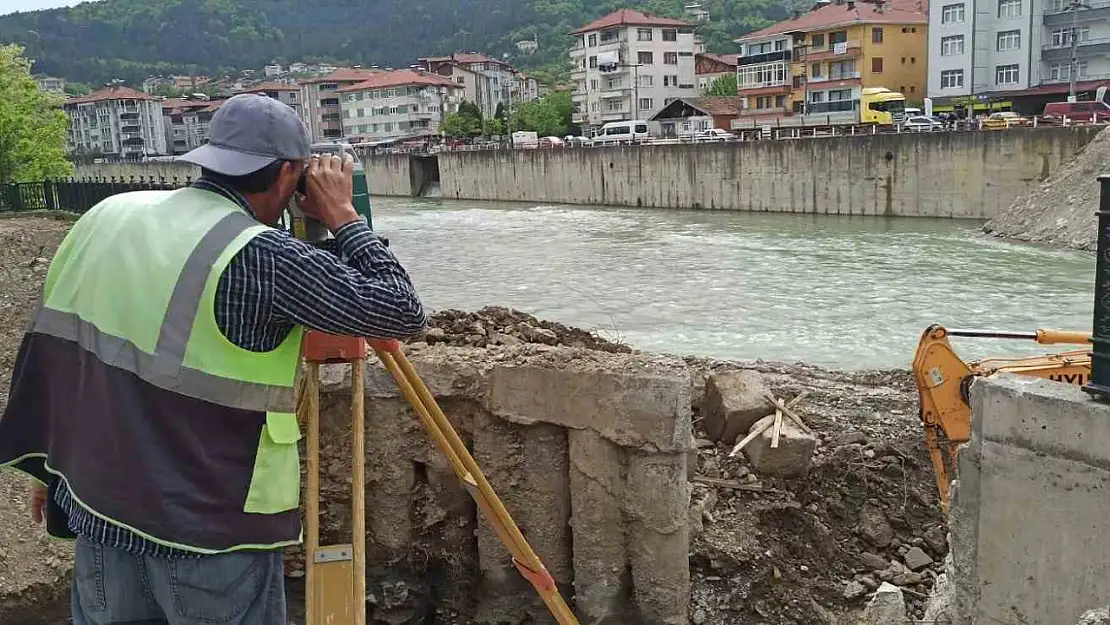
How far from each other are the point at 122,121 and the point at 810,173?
112 m

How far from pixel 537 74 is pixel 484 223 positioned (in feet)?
340

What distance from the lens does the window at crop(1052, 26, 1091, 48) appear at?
5138cm

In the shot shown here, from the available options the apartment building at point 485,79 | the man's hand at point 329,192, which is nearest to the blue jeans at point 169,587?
the man's hand at point 329,192

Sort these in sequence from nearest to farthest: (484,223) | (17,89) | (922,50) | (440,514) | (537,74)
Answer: (440,514) < (17,89) < (484,223) < (922,50) < (537,74)

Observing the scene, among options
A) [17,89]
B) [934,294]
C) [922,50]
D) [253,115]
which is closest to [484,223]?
[17,89]

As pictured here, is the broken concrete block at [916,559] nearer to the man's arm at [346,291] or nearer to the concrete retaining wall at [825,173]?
the man's arm at [346,291]

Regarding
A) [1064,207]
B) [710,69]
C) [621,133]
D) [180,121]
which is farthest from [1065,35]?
[180,121]

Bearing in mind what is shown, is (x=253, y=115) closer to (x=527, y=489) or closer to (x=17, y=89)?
(x=527, y=489)

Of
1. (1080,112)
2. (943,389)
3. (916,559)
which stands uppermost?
(1080,112)

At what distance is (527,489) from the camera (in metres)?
4.61

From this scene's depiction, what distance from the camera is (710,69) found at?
88812mm

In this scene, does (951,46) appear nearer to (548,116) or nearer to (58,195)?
(548,116)

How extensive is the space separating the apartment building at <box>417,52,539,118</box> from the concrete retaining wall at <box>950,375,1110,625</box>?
108 meters

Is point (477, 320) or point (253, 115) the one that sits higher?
point (253, 115)
